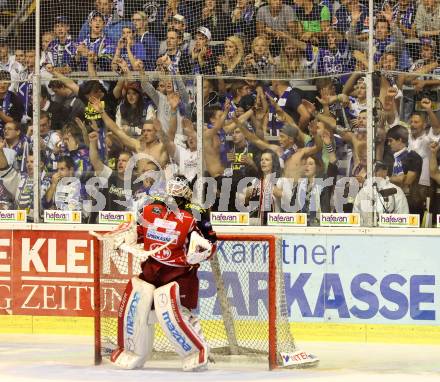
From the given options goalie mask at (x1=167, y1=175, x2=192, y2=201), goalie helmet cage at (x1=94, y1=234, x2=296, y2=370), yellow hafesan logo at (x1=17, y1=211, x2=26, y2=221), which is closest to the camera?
goalie mask at (x1=167, y1=175, x2=192, y2=201)

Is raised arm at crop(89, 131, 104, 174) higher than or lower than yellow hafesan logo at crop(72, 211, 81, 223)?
higher

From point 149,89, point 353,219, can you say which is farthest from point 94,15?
point 353,219

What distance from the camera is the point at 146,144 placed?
1147 cm

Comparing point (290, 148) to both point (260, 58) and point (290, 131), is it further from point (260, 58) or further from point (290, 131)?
point (260, 58)

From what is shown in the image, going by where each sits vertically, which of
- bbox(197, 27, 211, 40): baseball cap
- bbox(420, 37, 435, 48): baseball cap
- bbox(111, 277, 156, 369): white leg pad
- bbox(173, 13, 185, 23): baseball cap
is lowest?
bbox(111, 277, 156, 369): white leg pad

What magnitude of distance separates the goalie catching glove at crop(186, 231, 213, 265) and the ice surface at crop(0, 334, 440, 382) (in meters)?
0.83

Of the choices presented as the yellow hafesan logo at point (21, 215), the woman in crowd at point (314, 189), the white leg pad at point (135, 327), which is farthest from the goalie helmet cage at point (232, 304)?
the yellow hafesan logo at point (21, 215)

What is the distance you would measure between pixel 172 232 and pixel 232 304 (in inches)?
47.3

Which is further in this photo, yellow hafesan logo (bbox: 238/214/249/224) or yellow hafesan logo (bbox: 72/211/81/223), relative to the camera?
yellow hafesan logo (bbox: 72/211/81/223)

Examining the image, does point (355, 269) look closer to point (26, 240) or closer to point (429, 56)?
point (429, 56)

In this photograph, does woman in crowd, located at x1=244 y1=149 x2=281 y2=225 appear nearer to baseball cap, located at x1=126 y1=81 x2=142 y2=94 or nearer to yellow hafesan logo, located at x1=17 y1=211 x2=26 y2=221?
baseball cap, located at x1=126 y1=81 x2=142 y2=94

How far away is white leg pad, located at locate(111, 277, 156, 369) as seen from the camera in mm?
8891

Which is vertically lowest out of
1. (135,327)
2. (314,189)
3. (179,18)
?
(135,327)

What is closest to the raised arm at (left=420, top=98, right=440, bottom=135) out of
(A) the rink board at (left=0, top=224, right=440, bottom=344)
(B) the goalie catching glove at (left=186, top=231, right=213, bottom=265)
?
(A) the rink board at (left=0, top=224, right=440, bottom=344)
